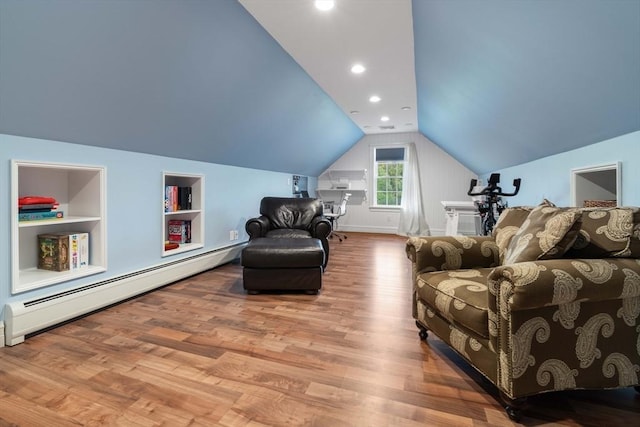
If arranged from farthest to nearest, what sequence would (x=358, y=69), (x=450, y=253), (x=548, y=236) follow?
(x=358, y=69)
(x=450, y=253)
(x=548, y=236)

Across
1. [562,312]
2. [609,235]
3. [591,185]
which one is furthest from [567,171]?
[562,312]

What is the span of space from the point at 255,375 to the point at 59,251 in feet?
6.27

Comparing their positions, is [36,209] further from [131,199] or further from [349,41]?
[349,41]

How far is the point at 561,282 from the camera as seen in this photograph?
1260 mm

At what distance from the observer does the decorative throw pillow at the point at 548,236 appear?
144 cm

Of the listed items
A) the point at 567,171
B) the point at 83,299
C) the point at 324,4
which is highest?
the point at 324,4

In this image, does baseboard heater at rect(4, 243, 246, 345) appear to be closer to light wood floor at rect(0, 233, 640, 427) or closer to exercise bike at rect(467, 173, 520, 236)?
light wood floor at rect(0, 233, 640, 427)

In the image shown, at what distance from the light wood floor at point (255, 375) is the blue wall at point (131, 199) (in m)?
0.43

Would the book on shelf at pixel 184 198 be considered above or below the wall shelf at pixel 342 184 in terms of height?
below

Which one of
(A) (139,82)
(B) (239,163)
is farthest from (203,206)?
(A) (139,82)

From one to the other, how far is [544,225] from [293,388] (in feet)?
5.01

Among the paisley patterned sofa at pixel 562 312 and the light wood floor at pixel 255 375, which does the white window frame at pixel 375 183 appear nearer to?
the light wood floor at pixel 255 375

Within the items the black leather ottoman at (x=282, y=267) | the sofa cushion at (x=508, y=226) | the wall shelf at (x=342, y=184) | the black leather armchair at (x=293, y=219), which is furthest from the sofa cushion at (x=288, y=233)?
the wall shelf at (x=342, y=184)

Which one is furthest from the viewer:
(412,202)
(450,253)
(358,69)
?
(412,202)
